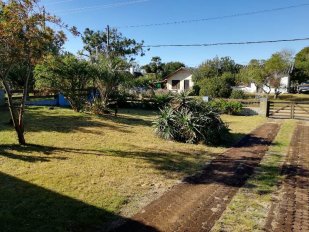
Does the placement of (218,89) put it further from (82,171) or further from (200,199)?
(200,199)

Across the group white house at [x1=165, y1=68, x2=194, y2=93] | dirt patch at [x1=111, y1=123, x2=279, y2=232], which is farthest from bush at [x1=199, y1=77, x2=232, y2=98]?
white house at [x1=165, y1=68, x2=194, y2=93]

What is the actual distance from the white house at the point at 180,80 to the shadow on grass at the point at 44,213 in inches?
1982

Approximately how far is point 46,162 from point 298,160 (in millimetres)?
8026

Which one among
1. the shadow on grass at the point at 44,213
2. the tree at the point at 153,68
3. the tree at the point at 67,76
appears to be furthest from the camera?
the tree at the point at 153,68

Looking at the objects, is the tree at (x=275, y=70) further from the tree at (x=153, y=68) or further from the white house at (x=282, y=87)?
the tree at (x=153, y=68)

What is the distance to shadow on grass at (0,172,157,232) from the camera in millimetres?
5406

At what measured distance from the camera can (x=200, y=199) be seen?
22.7 feet

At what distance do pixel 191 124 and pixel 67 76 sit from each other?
30.2 feet

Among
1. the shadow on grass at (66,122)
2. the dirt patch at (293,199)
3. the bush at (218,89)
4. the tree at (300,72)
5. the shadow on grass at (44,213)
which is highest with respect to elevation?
the tree at (300,72)

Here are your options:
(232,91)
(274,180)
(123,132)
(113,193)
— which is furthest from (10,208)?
(232,91)

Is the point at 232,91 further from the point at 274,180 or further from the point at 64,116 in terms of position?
the point at 274,180

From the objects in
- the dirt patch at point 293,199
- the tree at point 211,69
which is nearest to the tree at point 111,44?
the tree at point 211,69

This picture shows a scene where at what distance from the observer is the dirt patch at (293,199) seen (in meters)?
5.86

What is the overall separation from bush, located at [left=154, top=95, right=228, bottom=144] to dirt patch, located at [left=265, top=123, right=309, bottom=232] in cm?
301
